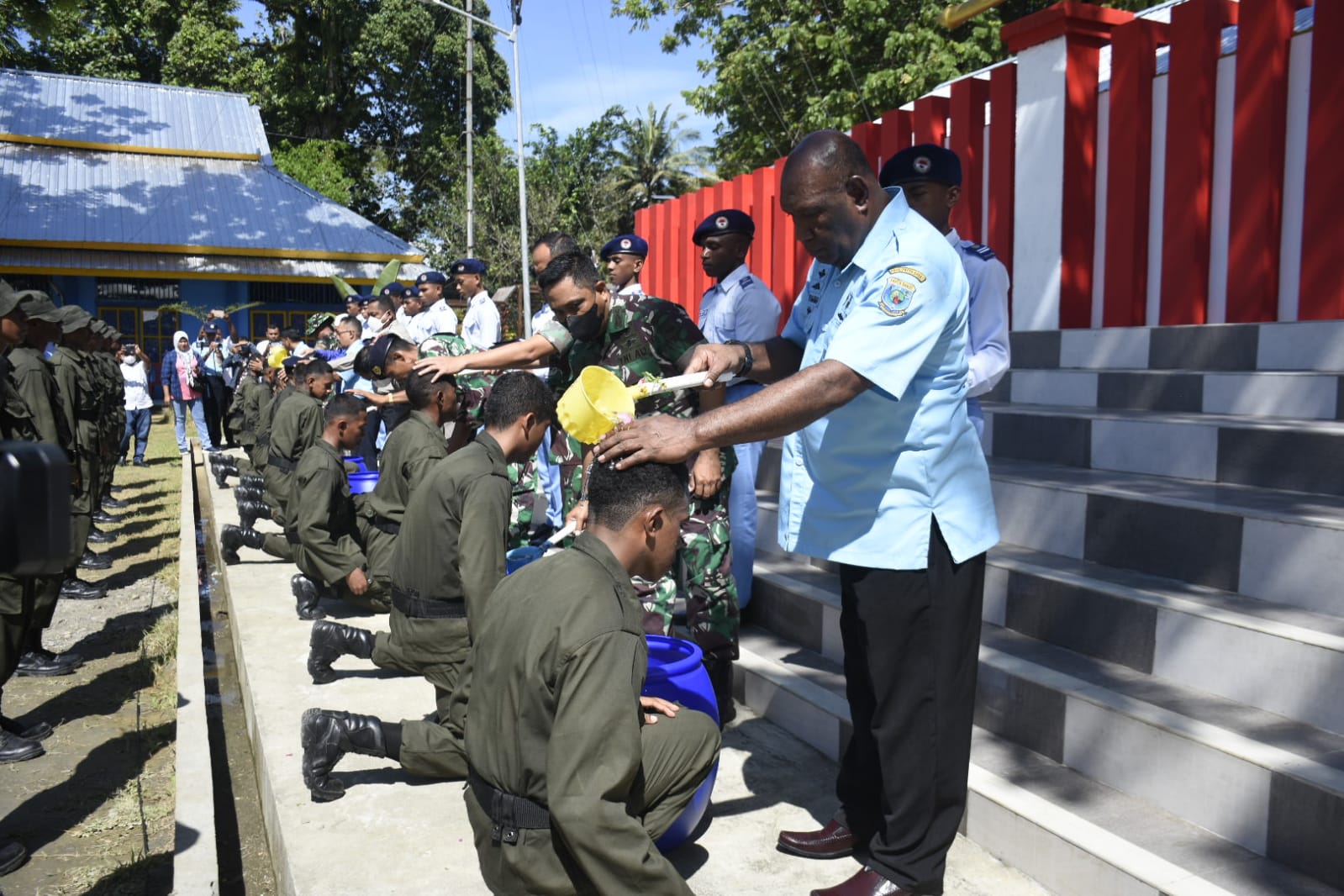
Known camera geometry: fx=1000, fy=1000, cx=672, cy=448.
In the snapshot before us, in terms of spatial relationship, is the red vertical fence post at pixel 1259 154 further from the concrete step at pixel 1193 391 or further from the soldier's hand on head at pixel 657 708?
the soldier's hand on head at pixel 657 708

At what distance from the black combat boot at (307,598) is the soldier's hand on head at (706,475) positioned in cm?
326

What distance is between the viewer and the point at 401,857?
3.22 meters

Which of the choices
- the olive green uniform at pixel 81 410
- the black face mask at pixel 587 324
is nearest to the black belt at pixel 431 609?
the black face mask at pixel 587 324

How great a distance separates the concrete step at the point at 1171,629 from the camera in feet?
9.19

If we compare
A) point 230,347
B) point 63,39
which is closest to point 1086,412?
point 230,347

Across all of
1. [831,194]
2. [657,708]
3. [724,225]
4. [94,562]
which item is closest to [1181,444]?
[724,225]

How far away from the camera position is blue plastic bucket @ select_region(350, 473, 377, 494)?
7.14 meters

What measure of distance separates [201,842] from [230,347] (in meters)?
15.7

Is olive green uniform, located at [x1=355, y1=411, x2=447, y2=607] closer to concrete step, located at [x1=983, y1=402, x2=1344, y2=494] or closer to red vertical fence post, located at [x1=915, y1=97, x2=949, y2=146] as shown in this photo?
concrete step, located at [x1=983, y1=402, x2=1344, y2=494]

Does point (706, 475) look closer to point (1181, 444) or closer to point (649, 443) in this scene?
point (649, 443)

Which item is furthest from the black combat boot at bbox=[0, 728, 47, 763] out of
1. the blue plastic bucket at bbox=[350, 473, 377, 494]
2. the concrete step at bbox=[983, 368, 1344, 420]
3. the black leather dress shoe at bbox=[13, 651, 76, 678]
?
the concrete step at bbox=[983, 368, 1344, 420]

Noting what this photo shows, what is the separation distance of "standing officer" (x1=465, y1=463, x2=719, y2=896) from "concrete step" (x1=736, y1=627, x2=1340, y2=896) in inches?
45.7

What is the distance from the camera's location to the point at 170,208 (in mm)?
24422

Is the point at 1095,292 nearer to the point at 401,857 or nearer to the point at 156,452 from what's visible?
the point at 401,857
